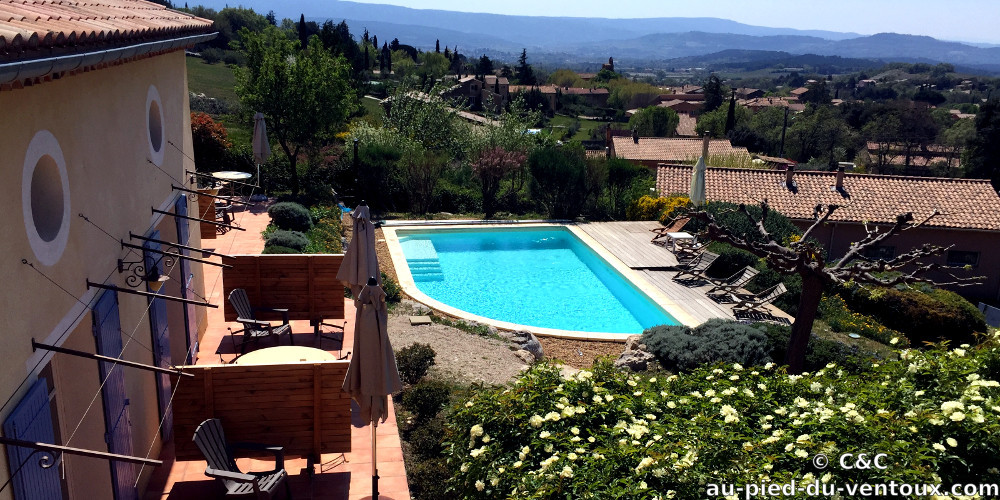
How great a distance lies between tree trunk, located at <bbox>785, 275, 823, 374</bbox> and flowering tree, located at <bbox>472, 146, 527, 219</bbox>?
17496 mm

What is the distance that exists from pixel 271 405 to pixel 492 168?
809 inches

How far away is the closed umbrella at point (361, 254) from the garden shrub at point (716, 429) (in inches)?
112

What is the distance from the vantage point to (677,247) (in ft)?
71.3

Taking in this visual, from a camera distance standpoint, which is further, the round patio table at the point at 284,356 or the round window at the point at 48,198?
the round patio table at the point at 284,356

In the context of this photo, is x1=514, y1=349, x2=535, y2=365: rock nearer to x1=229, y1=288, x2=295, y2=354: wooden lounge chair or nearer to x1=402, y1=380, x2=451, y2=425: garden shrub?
x1=402, y1=380, x2=451, y2=425: garden shrub

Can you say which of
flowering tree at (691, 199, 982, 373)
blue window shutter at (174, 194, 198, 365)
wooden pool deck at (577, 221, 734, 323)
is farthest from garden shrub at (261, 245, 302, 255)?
wooden pool deck at (577, 221, 734, 323)

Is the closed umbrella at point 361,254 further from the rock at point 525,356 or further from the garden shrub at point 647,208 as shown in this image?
the garden shrub at point 647,208

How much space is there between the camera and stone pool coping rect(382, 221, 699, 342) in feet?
51.0

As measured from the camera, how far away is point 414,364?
36.7ft

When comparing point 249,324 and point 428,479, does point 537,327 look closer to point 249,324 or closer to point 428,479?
point 249,324

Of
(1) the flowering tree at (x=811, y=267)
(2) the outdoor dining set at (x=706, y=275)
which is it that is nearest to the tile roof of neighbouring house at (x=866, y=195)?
(2) the outdoor dining set at (x=706, y=275)

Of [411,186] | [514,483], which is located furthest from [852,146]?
[514,483]

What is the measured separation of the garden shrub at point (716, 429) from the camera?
5.30 meters

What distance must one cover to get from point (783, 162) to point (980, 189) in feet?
71.8
